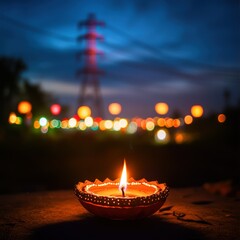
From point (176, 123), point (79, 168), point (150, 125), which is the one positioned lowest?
point (79, 168)

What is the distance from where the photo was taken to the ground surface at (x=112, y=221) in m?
3.86

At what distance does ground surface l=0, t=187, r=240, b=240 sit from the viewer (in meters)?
3.86

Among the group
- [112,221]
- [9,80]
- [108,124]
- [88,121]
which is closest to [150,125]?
[108,124]

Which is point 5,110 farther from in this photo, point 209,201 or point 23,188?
point 209,201

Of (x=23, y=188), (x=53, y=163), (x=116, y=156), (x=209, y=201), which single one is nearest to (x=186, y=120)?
(x=116, y=156)

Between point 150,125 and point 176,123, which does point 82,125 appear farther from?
point 150,125

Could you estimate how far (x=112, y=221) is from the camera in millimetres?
4266

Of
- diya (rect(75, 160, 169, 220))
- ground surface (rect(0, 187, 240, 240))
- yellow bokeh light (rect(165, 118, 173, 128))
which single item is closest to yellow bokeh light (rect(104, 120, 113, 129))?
yellow bokeh light (rect(165, 118, 173, 128))

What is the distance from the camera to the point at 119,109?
133ft

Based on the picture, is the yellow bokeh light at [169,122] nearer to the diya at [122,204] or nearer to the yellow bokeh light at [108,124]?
the yellow bokeh light at [108,124]

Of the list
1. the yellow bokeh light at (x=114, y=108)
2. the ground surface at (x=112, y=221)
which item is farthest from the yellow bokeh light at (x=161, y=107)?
the ground surface at (x=112, y=221)

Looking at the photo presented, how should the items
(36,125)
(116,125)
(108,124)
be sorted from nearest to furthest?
(36,125)
(116,125)
(108,124)

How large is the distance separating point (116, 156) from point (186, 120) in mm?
24538

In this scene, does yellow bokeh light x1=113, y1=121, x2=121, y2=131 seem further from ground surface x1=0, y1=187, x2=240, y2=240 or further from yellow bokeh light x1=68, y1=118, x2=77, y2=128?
ground surface x1=0, y1=187, x2=240, y2=240
